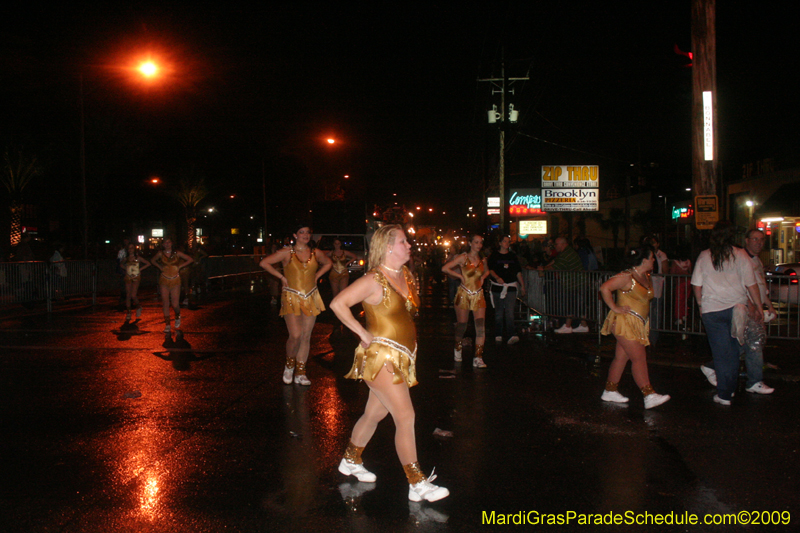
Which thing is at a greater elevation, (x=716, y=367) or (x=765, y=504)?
(x=716, y=367)

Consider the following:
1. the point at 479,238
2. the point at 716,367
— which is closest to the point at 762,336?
the point at 716,367

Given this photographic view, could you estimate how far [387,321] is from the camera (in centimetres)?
416

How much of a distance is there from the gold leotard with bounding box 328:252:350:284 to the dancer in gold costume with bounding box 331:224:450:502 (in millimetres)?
9332

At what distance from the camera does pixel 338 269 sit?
1366 cm

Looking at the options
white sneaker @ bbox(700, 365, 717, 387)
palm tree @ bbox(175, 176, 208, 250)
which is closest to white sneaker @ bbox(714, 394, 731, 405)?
white sneaker @ bbox(700, 365, 717, 387)

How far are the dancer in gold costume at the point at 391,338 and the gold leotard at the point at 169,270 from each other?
809 centimetres

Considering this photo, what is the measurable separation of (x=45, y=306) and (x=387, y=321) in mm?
16324

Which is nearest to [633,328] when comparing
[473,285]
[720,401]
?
[720,401]

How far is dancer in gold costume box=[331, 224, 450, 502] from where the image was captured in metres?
4.11

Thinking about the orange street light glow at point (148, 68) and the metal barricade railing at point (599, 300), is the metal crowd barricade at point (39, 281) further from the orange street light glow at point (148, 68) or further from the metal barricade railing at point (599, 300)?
Answer: the metal barricade railing at point (599, 300)

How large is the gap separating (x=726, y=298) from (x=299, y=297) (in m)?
4.68

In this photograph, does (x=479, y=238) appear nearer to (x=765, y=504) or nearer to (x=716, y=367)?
(x=716, y=367)

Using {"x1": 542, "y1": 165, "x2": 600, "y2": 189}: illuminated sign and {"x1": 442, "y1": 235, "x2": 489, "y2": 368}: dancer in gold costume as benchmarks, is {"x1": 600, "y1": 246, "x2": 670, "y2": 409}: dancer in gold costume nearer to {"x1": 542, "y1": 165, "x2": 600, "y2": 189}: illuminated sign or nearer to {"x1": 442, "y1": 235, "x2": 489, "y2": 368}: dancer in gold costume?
{"x1": 442, "y1": 235, "x2": 489, "y2": 368}: dancer in gold costume

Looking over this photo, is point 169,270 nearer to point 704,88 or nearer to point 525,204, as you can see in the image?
point 704,88
